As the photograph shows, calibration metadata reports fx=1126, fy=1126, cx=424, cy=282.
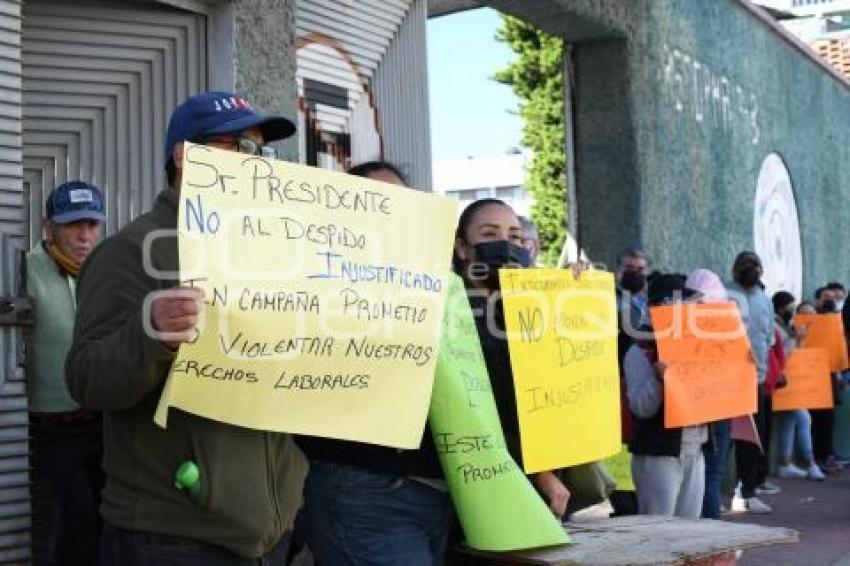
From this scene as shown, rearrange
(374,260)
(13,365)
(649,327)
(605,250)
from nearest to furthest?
(374,260) < (13,365) < (649,327) < (605,250)

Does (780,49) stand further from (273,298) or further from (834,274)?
(273,298)

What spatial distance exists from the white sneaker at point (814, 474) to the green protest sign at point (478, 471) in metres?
7.86

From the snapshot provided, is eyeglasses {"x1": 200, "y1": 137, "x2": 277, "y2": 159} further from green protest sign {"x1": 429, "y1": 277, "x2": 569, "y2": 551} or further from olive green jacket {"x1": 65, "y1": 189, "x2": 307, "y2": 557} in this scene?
green protest sign {"x1": 429, "y1": 277, "x2": 569, "y2": 551}

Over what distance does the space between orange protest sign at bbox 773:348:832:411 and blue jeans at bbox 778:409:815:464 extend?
0.97ft

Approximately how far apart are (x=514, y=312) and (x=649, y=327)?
213cm

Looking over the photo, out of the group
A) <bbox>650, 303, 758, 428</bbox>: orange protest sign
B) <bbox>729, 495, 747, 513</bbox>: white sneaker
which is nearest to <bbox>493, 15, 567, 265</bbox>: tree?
<bbox>729, 495, 747, 513</bbox>: white sneaker

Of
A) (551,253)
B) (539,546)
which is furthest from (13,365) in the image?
(551,253)

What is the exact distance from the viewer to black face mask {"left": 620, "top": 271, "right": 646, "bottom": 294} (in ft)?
21.5

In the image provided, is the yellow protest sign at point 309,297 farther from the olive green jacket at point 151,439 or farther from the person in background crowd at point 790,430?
the person in background crowd at point 790,430

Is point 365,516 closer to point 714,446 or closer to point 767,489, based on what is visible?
point 714,446

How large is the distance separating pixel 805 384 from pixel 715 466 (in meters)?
4.34

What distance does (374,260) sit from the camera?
2.73m

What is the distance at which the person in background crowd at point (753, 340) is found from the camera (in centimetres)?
776

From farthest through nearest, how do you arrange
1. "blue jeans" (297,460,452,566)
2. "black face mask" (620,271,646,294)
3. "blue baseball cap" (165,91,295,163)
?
"black face mask" (620,271,646,294) < "blue jeans" (297,460,452,566) < "blue baseball cap" (165,91,295,163)
